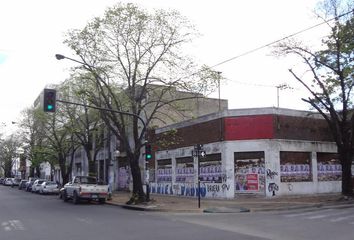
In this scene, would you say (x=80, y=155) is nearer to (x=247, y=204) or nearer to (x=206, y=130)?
(x=206, y=130)

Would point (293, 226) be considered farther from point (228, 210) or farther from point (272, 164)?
point (272, 164)

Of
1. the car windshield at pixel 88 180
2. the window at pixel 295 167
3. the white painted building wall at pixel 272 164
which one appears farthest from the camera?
the car windshield at pixel 88 180

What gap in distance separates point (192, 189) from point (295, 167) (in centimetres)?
754

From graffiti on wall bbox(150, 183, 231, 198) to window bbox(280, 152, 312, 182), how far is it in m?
3.82

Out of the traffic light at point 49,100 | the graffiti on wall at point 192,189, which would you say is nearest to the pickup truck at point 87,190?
the graffiti on wall at point 192,189

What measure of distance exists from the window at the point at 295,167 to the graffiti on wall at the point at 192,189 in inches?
150

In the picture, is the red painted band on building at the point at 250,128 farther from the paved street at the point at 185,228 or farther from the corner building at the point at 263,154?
the paved street at the point at 185,228

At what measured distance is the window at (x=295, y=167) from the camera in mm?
29078

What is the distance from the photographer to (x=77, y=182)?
29844 millimetres

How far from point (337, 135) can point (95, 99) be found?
15.1 metres

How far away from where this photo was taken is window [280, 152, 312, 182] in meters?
29.1

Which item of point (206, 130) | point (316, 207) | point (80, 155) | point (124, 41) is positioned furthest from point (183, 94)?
point (80, 155)

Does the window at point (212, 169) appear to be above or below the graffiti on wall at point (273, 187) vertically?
above

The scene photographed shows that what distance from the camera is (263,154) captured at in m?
Result: 28.6
